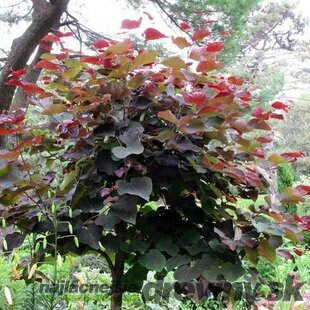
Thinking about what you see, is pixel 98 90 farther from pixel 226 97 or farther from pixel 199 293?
pixel 199 293

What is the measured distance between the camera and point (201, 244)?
1.16m

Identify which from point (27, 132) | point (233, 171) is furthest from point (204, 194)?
point (27, 132)

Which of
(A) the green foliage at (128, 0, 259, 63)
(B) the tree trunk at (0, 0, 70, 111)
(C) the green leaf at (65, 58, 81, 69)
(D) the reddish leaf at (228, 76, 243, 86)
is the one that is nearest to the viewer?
(C) the green leaf at (65, 58, 81, 69)

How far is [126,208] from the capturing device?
108cm

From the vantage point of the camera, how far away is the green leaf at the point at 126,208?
1066 millimetres

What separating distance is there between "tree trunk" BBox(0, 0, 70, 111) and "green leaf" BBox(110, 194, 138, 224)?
3.49 metres

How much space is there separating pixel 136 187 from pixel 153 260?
0.67 ft

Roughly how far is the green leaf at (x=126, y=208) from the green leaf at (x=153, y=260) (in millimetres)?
125

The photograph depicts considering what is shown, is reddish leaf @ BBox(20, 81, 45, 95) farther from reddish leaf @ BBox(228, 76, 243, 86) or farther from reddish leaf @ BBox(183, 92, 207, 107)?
reddish leaf @ BBox(228, 76, 243, 86)

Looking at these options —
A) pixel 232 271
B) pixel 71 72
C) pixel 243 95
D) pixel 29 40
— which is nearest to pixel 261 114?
pixel 243 95

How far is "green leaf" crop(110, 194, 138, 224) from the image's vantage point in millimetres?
1066

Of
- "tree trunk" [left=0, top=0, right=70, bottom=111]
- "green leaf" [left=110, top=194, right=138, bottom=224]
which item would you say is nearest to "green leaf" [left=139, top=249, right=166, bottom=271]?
"green leaf" [left=110, top=194, right=138, bottom=224]

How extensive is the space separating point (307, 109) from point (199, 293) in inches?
794

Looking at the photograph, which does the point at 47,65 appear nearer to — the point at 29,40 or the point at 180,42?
the point at 180,42
